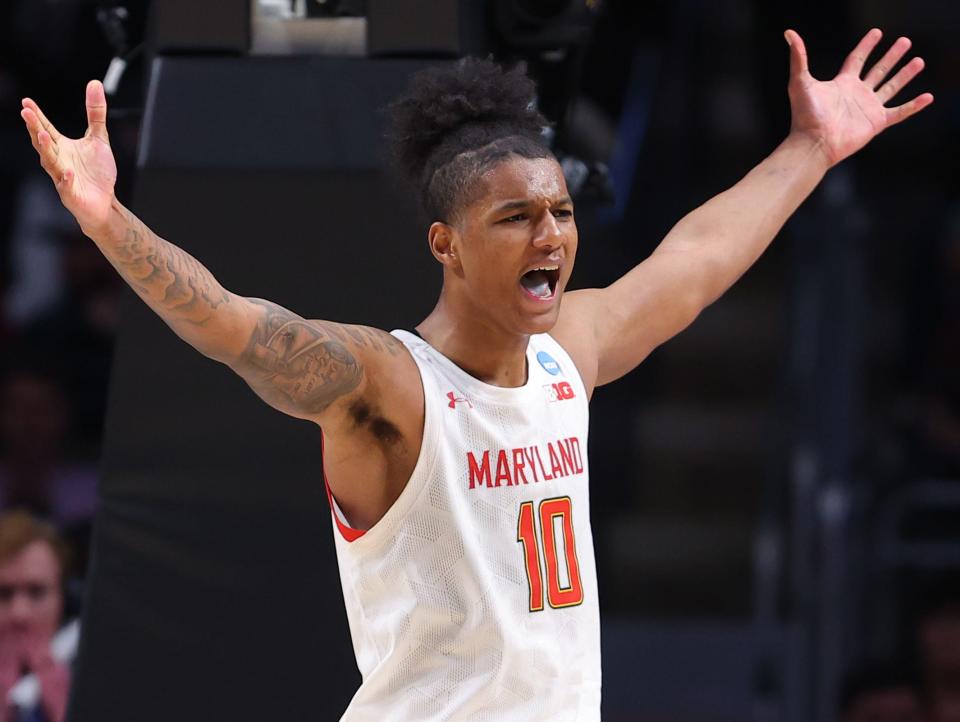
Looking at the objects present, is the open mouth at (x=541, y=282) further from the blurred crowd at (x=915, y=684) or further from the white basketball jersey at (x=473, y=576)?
the blurred crowd at (x=915, y=684)

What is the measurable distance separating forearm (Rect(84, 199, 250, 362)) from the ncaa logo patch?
0.67 metres

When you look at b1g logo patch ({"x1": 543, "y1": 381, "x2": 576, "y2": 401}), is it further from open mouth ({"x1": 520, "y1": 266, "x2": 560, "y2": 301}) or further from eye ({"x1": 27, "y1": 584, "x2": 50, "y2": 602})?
eye ({"x1": 27, "y1": 584, "x2": 50, "y2": 602})

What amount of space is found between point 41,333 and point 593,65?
2.71 m

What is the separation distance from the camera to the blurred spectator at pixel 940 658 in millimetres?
5588

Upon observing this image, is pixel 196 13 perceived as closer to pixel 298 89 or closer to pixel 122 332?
pixel 298 89

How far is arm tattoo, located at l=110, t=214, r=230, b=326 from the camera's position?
2441 millimetres

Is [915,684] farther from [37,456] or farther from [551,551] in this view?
[37,456]

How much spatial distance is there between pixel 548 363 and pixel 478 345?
19 cm

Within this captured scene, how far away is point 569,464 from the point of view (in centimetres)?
286

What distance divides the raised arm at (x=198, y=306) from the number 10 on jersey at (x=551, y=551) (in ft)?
1.33

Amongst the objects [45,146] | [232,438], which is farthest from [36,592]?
[45,146]

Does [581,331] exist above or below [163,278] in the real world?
below

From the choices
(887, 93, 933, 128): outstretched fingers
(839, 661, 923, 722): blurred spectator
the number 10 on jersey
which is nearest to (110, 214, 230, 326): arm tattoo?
the number 10 on jersey

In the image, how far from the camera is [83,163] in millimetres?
2424
